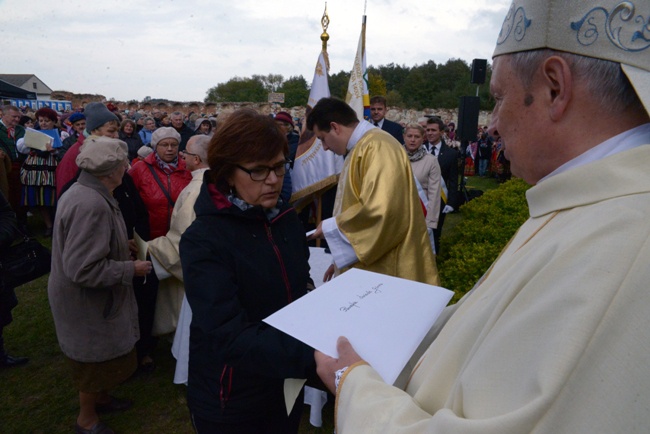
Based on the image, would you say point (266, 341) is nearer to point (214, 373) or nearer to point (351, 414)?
point (214, 373)

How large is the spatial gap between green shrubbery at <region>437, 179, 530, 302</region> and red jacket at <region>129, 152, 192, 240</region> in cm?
244

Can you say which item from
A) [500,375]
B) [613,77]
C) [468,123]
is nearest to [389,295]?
[500,375]

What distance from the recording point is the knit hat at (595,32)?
2.78 feet

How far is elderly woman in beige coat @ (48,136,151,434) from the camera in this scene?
2580 mm

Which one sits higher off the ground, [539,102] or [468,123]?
[468,123]

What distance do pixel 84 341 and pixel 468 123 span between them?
909cm

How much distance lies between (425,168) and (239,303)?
4.80 m

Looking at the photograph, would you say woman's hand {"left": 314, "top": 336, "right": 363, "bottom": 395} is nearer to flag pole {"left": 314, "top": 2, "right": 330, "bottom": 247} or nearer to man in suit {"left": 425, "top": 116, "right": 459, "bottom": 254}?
flag pole {"left": 314, "top": 2, "right": 330, "bottom": 247}

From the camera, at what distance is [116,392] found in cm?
371

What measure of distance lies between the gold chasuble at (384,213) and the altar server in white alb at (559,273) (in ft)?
5.65

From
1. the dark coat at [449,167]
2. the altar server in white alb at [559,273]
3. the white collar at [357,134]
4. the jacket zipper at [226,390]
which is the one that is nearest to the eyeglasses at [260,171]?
the jacket zipper at [226,390]

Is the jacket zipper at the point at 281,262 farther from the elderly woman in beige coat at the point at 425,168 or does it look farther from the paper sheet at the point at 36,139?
the paper sheet at the point at 36,139

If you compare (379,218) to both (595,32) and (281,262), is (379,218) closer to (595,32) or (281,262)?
(281,262)

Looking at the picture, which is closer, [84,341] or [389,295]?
[389,295]
